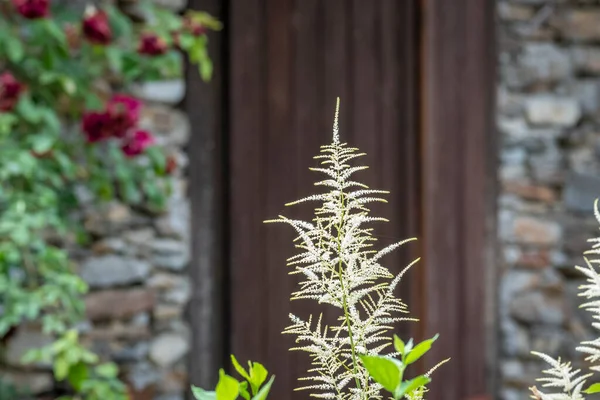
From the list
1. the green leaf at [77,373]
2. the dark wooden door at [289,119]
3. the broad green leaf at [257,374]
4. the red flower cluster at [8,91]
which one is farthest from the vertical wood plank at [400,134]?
the broad green leaf at [257,374]

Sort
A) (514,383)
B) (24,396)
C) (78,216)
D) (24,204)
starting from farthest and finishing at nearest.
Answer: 1. (514,383)
2. (78,216)
3. (24,396)
4. (24,204)

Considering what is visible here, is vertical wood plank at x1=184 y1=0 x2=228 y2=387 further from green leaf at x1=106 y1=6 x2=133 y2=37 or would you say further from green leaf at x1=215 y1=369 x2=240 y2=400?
green leaf at x1=215 y1=369 x2=240 y2=400

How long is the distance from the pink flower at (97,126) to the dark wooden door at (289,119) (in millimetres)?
784

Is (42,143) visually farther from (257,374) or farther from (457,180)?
(457,180)

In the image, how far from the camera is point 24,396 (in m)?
2.23

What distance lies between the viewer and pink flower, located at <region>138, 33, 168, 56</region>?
2188 mm

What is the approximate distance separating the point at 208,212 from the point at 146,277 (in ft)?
1.15

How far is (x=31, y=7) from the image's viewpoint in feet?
6.27

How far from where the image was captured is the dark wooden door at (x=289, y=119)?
283 centimetres

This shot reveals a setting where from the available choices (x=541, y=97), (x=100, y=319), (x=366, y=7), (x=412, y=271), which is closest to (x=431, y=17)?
(x=366, y=7)

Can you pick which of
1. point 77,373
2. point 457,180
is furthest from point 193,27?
point 457,180

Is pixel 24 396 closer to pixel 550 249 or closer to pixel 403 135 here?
pixel 403 135

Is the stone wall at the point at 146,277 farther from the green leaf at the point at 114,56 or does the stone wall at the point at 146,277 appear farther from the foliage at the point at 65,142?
the green leaf at the point at 114,56

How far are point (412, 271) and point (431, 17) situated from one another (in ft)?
3.20
